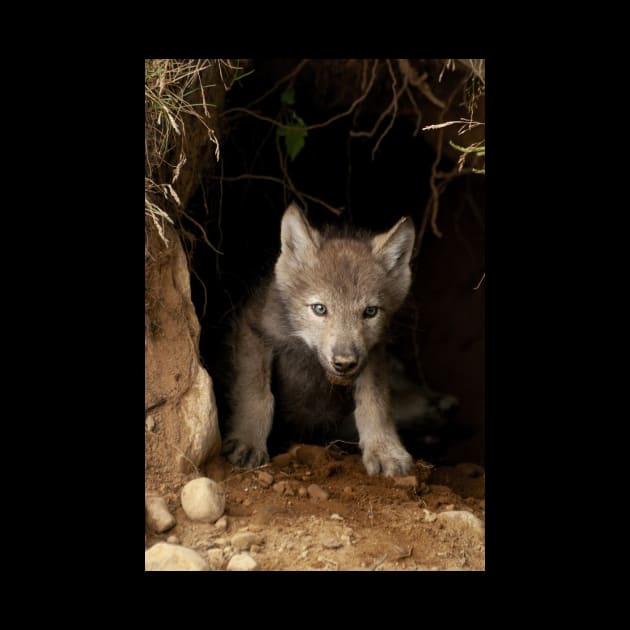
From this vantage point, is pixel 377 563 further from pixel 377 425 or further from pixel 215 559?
pixel 377 425

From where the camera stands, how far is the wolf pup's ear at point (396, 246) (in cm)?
411

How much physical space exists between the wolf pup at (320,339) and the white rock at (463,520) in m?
0.66

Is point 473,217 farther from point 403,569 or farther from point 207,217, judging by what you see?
point 403,569

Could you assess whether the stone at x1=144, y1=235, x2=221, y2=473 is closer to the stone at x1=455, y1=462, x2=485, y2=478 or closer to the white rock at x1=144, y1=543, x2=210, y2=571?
the white rock at x1=144, y1=543, x2=210, y2=571

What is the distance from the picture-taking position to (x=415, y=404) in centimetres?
567

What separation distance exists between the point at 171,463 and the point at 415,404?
9.31ft

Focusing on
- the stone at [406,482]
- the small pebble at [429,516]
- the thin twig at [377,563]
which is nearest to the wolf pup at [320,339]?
the stone at [406,482]

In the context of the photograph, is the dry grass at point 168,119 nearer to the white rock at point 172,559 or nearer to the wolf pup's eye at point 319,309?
the wolf pup's eye at point 319,309

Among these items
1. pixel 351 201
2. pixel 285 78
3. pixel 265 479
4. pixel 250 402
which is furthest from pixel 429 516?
pixel 351 201

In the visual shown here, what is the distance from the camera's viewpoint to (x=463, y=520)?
3199 mm

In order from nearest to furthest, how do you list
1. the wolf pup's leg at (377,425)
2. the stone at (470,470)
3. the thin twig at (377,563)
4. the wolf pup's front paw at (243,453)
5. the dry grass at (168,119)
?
the thin twig at (377,563)
the dry grass at (168,119)
the wolf pup's front paw at (243,453)
the wolf pup's leg at (377,425)
the stone at (470,470)

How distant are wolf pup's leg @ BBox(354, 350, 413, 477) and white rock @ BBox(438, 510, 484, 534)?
0.65 meters

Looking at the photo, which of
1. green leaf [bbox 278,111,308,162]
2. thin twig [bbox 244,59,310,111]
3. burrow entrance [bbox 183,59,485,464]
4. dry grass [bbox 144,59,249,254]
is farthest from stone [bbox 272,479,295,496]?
thin twig [bbox 244,59,310,111]

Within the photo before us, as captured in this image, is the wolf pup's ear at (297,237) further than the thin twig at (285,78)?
No
